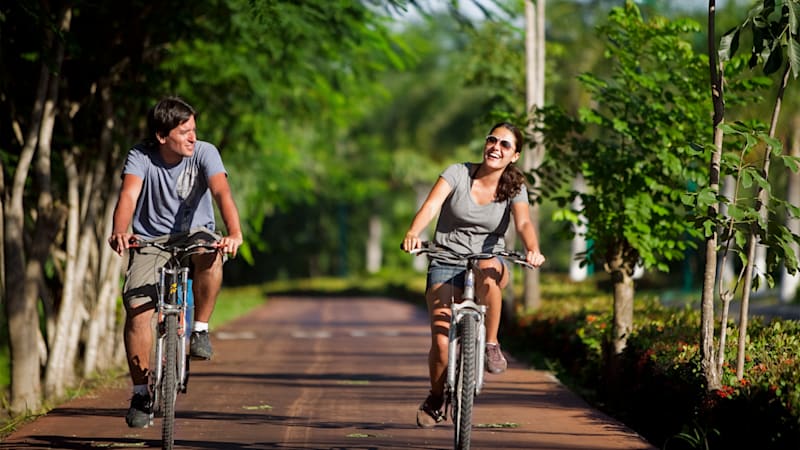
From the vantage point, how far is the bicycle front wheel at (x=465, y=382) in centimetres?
745

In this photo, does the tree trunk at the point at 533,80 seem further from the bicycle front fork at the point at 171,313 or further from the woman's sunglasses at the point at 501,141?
the bicycle front fork at the point at 171,313

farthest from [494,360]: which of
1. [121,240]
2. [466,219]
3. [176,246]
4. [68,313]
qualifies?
[68,313]

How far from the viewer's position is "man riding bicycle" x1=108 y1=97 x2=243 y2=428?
26.0ft

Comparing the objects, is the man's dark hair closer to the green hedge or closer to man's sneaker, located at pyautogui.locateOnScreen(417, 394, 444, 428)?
man's sneaker, located at pyautogui.locateOnScreen(417, 394, 444, 428)

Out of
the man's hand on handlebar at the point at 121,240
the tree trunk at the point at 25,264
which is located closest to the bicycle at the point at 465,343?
the man's hand on handlebar at the point at 121,240

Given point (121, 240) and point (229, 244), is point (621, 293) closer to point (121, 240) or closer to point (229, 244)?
point (229, 244)

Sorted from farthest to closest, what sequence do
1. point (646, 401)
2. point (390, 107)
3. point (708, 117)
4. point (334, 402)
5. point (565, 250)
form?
point (565, 250)
point (390, 107)
point (708, 117)
point (334, 402)
point (646, 401)

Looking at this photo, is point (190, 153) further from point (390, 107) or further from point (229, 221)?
point (390, 107)

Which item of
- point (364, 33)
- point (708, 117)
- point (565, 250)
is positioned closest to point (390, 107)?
point (565, 250)

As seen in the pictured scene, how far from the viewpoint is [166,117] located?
25.9 ft

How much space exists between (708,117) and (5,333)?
7.78m

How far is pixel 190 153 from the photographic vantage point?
7988mm

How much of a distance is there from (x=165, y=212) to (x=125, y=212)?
1.05 ft

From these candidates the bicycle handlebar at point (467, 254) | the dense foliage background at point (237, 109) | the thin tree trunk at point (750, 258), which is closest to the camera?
the bicycle handlebar at point (467, 254)
